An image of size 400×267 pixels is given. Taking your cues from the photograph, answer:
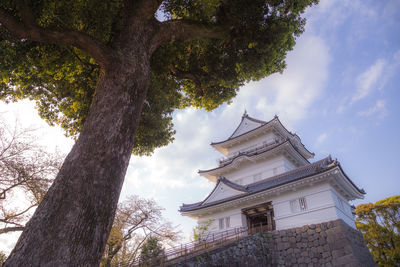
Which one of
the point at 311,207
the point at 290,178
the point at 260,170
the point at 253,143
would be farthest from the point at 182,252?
the point at 253,143

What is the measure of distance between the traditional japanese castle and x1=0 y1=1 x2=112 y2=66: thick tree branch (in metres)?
13.7

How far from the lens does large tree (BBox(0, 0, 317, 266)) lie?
2826mm

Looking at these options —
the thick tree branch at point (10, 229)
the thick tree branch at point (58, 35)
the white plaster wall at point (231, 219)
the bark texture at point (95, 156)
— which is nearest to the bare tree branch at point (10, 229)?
the thick tree branch at point (10, 229)

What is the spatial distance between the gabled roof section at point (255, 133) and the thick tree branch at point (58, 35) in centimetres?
2108

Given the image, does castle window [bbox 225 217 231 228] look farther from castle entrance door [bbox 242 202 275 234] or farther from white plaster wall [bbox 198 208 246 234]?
castle entrance door [bbox 242 202 275 234]

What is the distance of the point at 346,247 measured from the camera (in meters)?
11.7

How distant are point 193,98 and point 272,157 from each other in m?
14.1

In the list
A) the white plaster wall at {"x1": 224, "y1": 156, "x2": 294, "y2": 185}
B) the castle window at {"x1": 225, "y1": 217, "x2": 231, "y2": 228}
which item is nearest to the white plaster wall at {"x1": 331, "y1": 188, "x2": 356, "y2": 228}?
the white plaster wall at {"x1": 224, "y1": 156, "x2": 294, "y2": 185}

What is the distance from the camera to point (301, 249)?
13.0 meters

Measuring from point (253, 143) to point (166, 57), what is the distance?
1872 centimetres

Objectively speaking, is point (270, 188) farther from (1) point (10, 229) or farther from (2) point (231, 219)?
(1) point (10, 229)

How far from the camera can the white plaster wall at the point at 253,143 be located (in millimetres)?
24041

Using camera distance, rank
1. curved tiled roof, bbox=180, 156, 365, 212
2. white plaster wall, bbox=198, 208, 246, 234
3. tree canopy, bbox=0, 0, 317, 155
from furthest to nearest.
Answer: white plaster wall, bbox=198, 208, 246, 234, curved tiled roof, bbox=180, 156, 365, 212, tree canopy, bbox=0, 0, 317, 155

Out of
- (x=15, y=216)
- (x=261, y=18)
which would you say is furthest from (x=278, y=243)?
(x=15, y=216)
